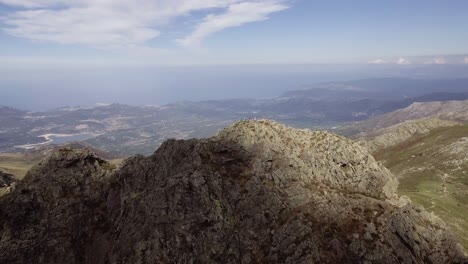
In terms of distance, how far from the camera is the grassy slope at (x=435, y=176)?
69.1m

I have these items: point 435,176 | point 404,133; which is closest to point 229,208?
point 435,176

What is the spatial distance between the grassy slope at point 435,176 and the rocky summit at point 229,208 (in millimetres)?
20237

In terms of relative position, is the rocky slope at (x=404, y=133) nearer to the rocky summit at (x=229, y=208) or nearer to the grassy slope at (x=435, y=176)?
the grassy slope at (x=435, y=176)

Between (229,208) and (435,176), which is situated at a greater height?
(229,208)

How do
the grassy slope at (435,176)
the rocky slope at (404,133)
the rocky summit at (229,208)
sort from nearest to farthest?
1. the rocky summit at (229,208)
2. the grassy slope at (435,176)
3. the rocky slope at (404,133)

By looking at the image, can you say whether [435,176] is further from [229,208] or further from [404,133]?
[404,133]

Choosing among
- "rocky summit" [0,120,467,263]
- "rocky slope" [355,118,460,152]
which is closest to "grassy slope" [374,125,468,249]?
"rocky slope" [355,118,460,152]

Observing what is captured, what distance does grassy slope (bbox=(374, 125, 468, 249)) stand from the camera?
6906 centimetres

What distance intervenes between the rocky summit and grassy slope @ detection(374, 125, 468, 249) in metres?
20.2

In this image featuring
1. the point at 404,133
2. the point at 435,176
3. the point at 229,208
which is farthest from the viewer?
the point at 404,133

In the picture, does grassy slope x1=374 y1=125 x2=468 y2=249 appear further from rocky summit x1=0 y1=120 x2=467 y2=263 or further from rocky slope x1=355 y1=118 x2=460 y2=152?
rocky summit x1=0 y1=120 x2=467 y2=263

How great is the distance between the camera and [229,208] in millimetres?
46406

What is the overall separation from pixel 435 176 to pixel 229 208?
223 ft

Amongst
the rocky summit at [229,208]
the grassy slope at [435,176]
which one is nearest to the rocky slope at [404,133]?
the grassy slope at [435,176]
